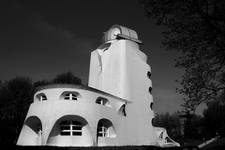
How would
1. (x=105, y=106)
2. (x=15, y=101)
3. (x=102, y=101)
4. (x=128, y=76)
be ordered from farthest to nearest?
(x=15, y=101)
(x=128, y=76)
(x=102, y=101)
(x=105, y=106)

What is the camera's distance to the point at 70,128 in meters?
26.8

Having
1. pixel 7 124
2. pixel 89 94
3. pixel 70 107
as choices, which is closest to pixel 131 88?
pixel 89 94

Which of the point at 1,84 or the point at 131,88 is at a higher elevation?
the point at 1,84

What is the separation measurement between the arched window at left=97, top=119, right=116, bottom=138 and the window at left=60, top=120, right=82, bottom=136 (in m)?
3.12

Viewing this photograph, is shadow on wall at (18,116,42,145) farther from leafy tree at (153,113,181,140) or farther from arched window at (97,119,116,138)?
leafy tree at (153,113,181,140)

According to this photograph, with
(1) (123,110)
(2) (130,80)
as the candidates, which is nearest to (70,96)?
(1) (123,110)

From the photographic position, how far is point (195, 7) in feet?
38.6

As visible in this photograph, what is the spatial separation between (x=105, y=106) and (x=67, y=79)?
21.2 metres

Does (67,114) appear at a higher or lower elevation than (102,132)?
higher

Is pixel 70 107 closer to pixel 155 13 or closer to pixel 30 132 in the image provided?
pixel 30 132

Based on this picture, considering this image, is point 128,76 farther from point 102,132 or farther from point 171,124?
point 171,124

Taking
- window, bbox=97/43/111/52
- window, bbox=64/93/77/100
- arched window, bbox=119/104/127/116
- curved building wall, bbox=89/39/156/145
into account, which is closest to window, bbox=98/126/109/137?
curved building wall, bbox=89/39/156/145

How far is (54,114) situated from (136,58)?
15.8 m

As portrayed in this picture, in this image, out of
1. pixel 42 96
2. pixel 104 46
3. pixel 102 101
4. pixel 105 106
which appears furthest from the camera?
pixel 104 46
